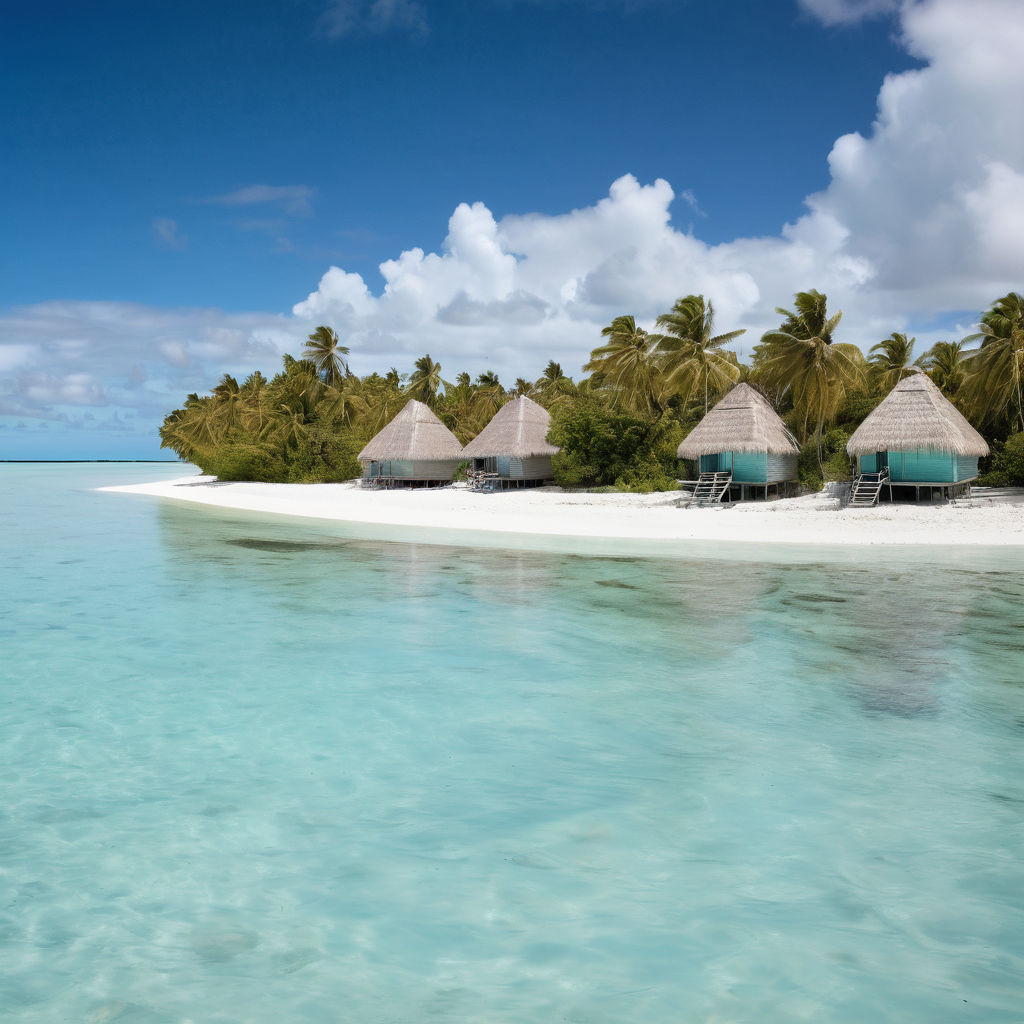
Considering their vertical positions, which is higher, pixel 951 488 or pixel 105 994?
pixel 951 488

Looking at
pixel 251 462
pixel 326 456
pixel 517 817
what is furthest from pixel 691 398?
pixel 517 817

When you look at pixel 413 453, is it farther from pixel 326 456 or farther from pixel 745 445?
pixel 745 445

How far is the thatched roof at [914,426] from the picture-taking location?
19.7 metres

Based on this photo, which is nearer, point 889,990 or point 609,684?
point 889,990

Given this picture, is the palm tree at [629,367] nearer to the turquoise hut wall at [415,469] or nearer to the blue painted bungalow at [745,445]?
the blue painted bungalow at [745,445]

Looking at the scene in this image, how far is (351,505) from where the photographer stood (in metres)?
25.8

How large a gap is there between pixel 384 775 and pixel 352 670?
243 centimetres

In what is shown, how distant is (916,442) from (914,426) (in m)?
0.47

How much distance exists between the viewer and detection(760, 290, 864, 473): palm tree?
74.3ft

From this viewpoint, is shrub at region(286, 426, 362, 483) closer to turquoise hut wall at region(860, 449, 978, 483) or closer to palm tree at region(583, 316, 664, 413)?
palm tree at region(583, 316, 664, 413)

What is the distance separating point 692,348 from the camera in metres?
25.2

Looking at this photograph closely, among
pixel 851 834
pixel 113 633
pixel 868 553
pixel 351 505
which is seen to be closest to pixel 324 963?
pixel 851 834

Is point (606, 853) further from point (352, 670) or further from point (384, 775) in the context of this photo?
point (352, 670)

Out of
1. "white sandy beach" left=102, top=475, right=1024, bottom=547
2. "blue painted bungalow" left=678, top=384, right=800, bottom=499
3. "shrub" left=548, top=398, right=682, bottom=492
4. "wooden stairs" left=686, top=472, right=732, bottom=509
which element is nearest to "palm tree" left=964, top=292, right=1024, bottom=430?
"white sandy beach" left=102, top=475, right=1024, bottom=547
